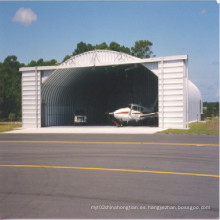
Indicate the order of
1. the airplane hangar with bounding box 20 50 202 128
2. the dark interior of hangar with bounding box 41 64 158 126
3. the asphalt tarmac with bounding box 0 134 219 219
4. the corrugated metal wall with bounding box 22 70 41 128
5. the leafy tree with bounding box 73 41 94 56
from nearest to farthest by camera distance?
the asphalt tarmac with bounding box 0 134 219 219
the airplane hangar with bounding box 20 50 202 128
the corrugated metal wall with bounding box 22 70 41 128
the dark interior of hangar with bounding box 41 64 158 126
the leafy tree with bounding box 73 41 94 56

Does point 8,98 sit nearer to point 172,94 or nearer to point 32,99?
point 32,99

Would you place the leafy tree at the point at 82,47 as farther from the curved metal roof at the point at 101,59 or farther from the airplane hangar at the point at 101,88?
the curved metal roof at the point at 101,59

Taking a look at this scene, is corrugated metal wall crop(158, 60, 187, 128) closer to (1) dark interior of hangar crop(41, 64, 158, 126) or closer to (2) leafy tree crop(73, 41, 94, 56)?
(1) dark interior of hangar crop(41, 64, 158, 126)

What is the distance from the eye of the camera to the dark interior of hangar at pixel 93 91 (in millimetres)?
30219

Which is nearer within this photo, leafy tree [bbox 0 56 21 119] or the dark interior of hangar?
the dark interior of hangar

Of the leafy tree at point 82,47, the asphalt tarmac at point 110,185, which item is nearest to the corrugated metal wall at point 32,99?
the asphalt tarmac at point 110,185

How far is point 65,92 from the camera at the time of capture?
33031mm

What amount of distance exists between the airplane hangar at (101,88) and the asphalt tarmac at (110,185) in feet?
43.1

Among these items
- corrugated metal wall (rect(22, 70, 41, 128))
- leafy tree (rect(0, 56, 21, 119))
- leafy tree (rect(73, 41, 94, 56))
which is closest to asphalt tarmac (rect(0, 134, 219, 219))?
corrugated metal wall (rect(22, 70, 41, 128))

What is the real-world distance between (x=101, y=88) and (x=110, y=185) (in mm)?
33460

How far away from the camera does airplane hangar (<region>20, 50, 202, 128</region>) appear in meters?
24.3

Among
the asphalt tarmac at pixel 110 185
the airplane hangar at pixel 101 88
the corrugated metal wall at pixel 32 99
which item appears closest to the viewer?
the asphalt tarmac at pixel 110 185

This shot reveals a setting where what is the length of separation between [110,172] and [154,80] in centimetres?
3098

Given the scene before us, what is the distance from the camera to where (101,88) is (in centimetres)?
3988
